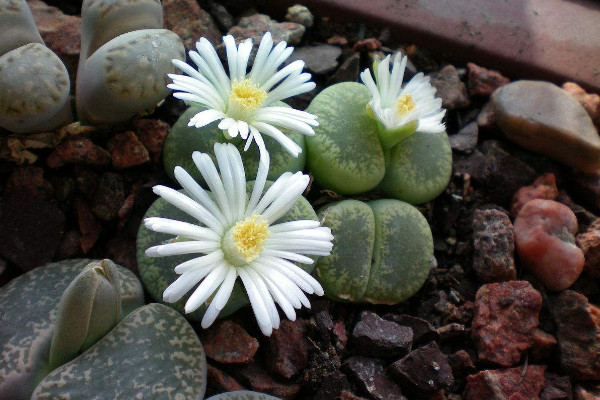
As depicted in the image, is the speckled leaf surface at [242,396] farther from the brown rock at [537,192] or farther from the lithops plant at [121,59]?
the brown rock at [537,192]

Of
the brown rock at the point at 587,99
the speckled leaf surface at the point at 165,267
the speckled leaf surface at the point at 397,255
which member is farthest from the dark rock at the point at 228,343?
the brown rock at the point at 587,99

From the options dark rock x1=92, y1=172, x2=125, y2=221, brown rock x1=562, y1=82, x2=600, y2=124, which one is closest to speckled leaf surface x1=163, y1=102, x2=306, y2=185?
dark rock x1=92, y1=172, x2=125, y2=221

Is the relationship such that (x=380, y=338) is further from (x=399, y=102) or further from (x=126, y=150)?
(x=126, y=150)

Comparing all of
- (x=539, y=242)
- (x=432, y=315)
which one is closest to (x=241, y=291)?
(x=432, y=315)

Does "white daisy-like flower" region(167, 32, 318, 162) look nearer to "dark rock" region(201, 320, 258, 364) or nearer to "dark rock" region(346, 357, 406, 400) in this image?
"dark rock" region(201, 320, 258, 364)

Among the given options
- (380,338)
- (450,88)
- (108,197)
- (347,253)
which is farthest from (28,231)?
(450,88)
